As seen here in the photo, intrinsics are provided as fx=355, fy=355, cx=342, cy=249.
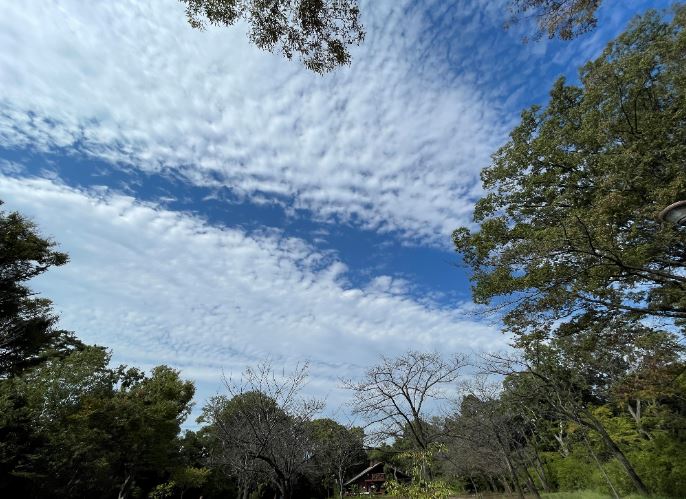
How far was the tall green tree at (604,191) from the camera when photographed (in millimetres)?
8555

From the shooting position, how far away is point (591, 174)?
440 inches

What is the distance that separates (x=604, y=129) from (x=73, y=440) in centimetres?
2395

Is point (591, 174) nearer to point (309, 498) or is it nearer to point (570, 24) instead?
point (570, 24)

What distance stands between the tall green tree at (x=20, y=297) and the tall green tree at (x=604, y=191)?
19.7 meters

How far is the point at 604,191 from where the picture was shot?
10.2 m

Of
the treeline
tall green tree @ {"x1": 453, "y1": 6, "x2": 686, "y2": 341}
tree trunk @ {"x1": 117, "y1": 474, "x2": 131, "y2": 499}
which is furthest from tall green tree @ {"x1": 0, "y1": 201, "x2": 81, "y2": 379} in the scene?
tall green tree @ {"x1": 453, "y1": 6, "x2": 686, "y2": 341}

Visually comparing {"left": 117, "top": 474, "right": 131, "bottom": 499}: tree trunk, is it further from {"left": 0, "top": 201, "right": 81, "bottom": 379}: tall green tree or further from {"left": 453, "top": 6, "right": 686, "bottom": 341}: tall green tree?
{"left": 453, "top": 6, "right": 686, "bottom": 341}: tall green tree

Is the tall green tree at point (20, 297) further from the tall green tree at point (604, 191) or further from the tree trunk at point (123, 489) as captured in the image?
the tall green tree at point (604, 191)

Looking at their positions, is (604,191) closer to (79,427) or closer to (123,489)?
(79,427)

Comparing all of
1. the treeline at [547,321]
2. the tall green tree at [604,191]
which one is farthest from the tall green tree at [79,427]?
the tall green tree at [604,191]

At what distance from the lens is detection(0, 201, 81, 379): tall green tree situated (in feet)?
53.1

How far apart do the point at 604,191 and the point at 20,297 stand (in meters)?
24.3

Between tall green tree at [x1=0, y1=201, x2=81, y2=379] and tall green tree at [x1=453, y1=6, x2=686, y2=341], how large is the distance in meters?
19.7

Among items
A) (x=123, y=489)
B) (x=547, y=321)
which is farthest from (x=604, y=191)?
(x=123, y=489)
